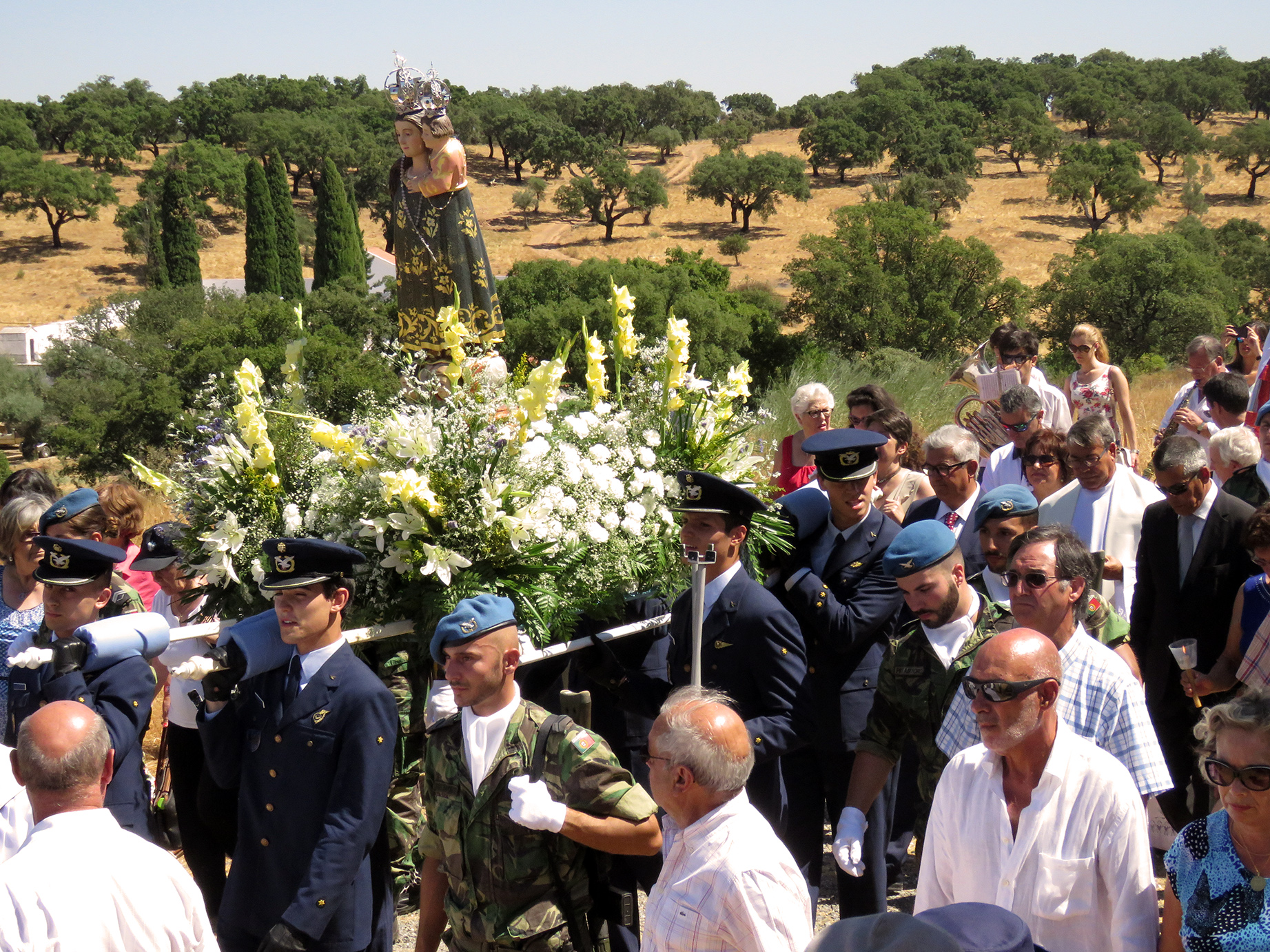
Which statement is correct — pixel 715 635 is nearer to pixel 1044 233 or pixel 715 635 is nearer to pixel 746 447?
pixel 746 447

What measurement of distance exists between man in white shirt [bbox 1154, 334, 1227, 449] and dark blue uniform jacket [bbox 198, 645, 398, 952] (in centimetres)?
575

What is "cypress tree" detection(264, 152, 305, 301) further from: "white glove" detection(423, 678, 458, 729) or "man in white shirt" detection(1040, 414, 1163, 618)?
"white glove" detection(423, 678, 458, 729)

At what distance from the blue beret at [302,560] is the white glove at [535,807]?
1.04m

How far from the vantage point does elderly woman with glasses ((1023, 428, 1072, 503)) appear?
19.2 ft

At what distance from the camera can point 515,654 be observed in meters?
3.63

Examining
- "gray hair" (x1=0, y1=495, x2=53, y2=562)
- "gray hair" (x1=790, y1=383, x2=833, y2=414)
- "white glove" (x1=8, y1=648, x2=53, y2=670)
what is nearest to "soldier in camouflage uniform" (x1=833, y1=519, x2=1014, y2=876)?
"gray hair" (x1=790, y1=383, x2=833, y2=414)

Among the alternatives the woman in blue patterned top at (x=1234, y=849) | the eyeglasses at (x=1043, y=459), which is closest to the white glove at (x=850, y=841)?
the woman in blue patterned top at (x=1234, y=849)

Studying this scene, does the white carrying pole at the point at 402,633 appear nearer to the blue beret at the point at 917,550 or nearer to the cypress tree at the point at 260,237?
the blue beret at the point at 917,550

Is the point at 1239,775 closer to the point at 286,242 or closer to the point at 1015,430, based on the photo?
the point at 1015,430

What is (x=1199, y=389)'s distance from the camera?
8062 mm

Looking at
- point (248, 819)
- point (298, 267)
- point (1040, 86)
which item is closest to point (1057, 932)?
point (248, 819)

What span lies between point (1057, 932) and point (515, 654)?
169cm

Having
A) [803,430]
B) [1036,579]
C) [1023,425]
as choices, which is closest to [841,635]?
[1036,579]

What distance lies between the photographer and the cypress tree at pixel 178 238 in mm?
64312
